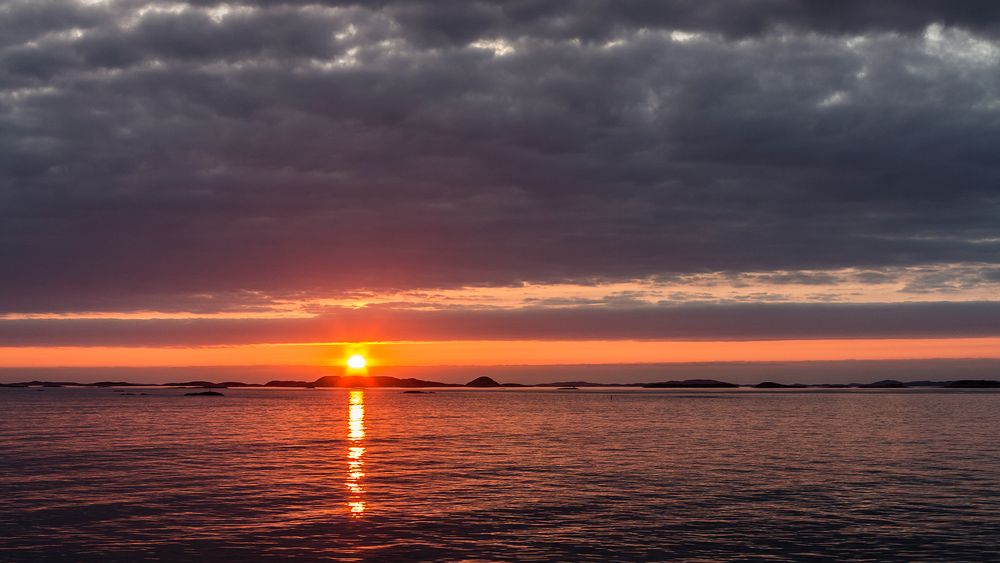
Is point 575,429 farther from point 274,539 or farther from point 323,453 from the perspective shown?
point 274,539

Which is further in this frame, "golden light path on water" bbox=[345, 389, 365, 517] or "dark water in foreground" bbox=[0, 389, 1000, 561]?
"golden light path on water" bbox=[345, 389, 365, 517]

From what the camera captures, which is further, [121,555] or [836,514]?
[836,514]

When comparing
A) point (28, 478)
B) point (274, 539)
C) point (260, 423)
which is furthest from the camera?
point (260, 423)

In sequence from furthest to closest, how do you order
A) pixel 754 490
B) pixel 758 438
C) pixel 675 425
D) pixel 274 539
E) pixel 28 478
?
1. pixel 675 425
2. pixel 758 438
3. pixel 28 478
4. pixel 754 490
5. pixel 274 539

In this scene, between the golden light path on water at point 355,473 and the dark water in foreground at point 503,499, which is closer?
the dark water in foreground at point 503,499

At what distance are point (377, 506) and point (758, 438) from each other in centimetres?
5531

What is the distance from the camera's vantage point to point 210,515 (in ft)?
123

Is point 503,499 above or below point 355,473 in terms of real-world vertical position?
above

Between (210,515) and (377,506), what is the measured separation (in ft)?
25.4

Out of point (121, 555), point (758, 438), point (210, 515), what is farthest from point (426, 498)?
point (758, 438)

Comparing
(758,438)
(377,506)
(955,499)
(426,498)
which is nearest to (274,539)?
(377,506)

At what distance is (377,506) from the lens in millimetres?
40406

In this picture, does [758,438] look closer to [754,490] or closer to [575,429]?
[575,429]

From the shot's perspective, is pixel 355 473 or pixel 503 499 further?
pixel 355 473
